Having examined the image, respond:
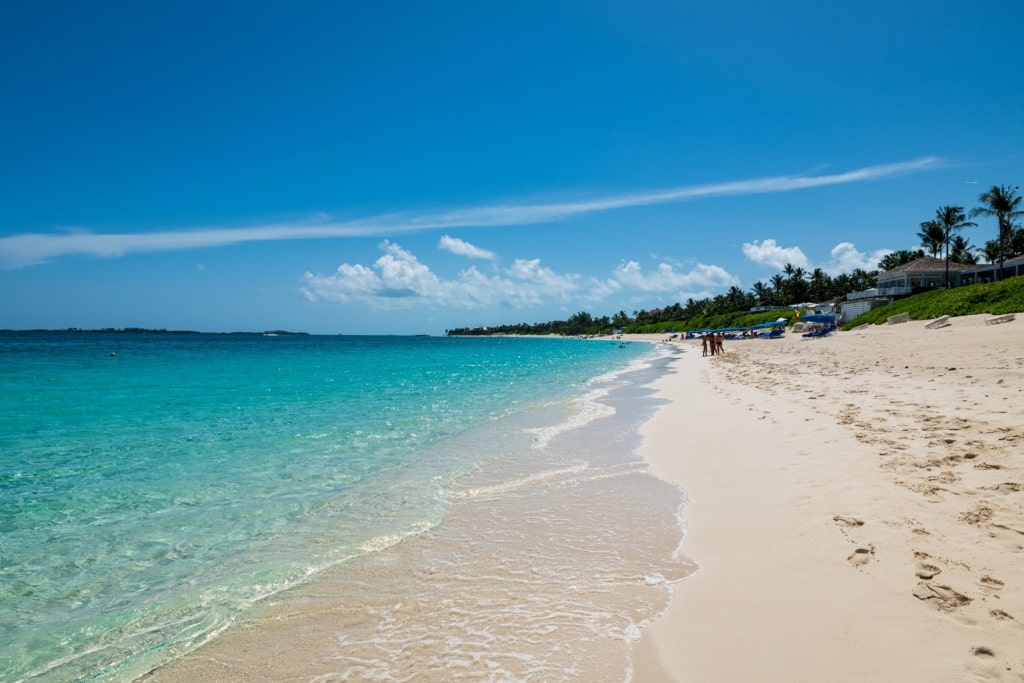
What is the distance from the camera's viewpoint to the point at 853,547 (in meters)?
5.12

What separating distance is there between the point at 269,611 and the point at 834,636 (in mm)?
4718

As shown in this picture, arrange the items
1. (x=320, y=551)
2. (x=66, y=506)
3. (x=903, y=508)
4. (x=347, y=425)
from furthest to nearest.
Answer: (x=347, y=425) → (x=66, y=506) → (x=320, y=551) → (x=903, y=508)

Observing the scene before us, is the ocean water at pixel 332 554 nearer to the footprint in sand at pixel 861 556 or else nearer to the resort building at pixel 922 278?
the footprint in sand at pixel 861 556

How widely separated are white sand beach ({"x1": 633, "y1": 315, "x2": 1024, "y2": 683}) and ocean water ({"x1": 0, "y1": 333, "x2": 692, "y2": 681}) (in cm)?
55

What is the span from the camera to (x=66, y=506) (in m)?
8.09

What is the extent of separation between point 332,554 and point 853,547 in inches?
219

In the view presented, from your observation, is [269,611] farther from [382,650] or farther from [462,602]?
[462,602]

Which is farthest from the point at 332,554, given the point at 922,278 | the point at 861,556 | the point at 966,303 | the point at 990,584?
the point at 922,278

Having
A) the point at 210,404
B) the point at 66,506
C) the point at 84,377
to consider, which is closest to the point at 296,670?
the point at 66,506

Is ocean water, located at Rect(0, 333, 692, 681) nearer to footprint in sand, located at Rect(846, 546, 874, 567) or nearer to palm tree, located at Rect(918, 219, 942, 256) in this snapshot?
footprint in sand, located at Rect(846, 546, 874, 567)

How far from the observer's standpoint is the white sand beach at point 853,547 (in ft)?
11.7

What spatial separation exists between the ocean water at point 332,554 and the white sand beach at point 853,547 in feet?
1.79

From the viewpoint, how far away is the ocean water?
13.5 feet

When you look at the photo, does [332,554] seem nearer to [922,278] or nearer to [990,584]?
[990,584]
